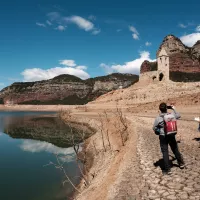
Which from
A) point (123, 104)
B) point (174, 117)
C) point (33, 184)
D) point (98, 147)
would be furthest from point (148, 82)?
point (174, 117)

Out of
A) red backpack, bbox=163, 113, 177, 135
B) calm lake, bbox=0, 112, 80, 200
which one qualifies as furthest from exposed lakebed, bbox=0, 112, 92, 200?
red backpack, bbox=163, 113, 177, 135

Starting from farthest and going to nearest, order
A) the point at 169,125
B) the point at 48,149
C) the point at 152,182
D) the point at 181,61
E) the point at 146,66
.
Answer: the point at 146,66
the point at 181,61
the point at 48,149
the point at 169,125
the point at 152,182

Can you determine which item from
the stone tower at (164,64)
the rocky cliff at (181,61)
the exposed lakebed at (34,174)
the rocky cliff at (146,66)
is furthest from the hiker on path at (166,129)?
the rocky cliff at (146,66)

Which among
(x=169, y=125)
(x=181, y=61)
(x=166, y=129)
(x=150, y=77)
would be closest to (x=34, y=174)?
(x=166, y=129)

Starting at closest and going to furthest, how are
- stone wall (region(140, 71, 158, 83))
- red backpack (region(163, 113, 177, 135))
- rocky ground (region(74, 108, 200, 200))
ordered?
rocky ground (region(74, 108, 200, 200)), red backpack (region(163, 113, 177, 135)), stone wall (region(140, 71, 158, 83))

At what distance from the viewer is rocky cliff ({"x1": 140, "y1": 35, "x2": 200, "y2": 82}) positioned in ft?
245

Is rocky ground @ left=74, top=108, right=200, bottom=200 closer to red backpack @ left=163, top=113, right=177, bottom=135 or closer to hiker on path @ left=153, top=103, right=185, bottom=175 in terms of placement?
hiker on path @ left=153, top=103, right=185, bottom=175

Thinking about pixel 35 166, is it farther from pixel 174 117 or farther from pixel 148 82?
pixel 148 82

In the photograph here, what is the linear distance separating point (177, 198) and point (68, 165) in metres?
16.4

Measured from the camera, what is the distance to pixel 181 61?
82.8 meters

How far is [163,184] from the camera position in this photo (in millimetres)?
8102

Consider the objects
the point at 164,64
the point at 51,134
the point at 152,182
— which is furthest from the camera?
the point at 164,64

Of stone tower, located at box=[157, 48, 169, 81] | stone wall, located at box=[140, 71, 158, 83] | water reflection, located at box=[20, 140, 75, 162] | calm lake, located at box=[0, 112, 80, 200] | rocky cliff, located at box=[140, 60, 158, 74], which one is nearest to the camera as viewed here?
calm lake, located at box=[0, 112, 80, 200]

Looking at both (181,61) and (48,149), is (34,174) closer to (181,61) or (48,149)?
(48,149)
